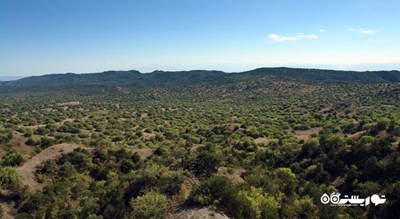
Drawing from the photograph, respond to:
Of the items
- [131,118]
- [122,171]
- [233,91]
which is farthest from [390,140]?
[233,91]

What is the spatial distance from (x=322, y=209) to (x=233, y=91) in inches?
4904

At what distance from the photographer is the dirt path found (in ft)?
84.6

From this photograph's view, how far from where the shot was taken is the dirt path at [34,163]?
25.8 meters

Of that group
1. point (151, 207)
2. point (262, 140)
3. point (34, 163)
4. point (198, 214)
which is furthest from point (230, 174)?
point (262, 140)

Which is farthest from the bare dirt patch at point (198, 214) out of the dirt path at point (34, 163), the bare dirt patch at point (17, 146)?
the bare dirt patch at point (17, 146)

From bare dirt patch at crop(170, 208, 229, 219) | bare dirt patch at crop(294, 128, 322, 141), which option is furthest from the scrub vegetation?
bare dirt patch at crop(170, 208, 229, 219)

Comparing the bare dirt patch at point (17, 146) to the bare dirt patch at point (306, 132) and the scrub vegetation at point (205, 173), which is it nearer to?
the scrub vegetation at point (205, 173)

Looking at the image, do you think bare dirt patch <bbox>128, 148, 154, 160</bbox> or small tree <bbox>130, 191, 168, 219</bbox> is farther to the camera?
bare dirt patch <bbox>128, 148, 154, 160</bbox>

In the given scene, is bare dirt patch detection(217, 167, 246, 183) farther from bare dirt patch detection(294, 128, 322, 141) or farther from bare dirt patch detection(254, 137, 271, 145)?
bare dirt patch detection(294, 128, 322, 141)

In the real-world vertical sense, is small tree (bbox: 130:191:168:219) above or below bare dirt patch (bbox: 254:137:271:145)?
above

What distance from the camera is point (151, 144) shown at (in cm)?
4525

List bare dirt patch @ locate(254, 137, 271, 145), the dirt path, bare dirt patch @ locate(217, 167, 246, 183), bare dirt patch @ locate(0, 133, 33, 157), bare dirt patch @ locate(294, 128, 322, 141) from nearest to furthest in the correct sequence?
1. bare dirt patch @ locate(217, 167, 246, 183)
2. the dirt path
3. bare dirt patch @ locate(0, 133, 33, 157)
4. bare dirt patch @ locate(254, 137, 271, 145)
5. bare dirt patch @ locate(294, 128, 322, 141)

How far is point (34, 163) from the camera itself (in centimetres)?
2944

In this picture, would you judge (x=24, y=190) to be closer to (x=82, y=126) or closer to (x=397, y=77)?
(x=82, y=126)
